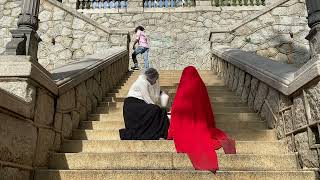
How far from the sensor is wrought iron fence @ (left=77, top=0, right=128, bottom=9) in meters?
13.2

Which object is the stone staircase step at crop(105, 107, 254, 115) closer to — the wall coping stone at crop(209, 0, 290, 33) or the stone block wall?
the stone block wall

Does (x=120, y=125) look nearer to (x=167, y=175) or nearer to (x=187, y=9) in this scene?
(x=167, y=175)

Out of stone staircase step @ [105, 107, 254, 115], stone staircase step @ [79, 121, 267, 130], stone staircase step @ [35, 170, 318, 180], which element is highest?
stone staircase step @ [105, 107, 254, 115]

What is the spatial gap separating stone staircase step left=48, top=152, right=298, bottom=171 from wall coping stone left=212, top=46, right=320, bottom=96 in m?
0.83

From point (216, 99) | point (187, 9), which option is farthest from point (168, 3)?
point (216, 99)

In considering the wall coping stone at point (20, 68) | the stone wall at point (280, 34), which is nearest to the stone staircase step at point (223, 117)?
the wall coping stone at point (20, 68)

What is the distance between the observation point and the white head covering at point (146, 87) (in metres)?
4.45

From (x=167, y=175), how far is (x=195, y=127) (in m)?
0.89

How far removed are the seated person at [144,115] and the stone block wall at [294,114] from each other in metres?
1.51

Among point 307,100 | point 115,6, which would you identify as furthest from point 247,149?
point 115,6

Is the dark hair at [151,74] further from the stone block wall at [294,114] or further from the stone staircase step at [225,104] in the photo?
the stone block wall at [294,114]

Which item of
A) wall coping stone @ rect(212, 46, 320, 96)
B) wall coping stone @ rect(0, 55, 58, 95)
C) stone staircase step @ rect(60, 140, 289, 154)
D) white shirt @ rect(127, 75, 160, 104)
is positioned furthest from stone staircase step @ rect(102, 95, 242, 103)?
wall coping stone @ rect(0, 55, 58, 95)

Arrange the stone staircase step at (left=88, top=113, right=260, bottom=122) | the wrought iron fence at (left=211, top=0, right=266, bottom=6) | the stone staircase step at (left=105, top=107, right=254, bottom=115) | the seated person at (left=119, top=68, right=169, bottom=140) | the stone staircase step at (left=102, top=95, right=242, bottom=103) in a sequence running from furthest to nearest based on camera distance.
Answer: the wrought iron fence at (left=211, top=0, right=266, bottom=6) → the stone staircase step at (left=102, top=95, right=242, bottom=103) → the stone staircase step at (left=105, top=107, right=254, bottom=115) → the stone staircase step at (left=88, top=113, right=260, bottom=122) → the seated person at (left=119, top=68, right=169, bottom=140)

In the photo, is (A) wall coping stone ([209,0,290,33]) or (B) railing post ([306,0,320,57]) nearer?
(B) railing post ([306,0,320,57])
